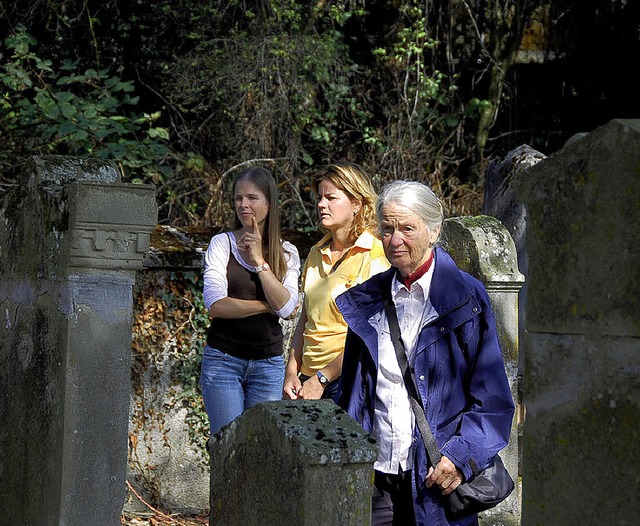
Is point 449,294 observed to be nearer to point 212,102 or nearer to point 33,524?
point 33,524

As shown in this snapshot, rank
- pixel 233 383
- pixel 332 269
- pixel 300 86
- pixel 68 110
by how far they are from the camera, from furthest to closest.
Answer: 1. pixel 300 86
2. pixel 68 110
3. pixel 233 383
4. pixel 332 269

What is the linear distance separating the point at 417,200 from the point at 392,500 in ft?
3.41

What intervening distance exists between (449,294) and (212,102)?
7465mm

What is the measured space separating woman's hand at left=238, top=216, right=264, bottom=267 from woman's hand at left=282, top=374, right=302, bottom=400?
0.80 meters

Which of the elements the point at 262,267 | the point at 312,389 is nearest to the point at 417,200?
the point at 312,389

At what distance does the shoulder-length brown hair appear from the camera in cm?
541

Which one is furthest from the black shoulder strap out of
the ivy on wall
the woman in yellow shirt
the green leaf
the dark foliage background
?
the green leaf

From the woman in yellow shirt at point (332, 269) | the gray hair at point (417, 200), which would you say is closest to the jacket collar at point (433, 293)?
the gray hair at point (417, 200)

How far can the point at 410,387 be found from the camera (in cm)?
352

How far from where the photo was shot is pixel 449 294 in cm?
356

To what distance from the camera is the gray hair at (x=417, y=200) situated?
368 centimetres

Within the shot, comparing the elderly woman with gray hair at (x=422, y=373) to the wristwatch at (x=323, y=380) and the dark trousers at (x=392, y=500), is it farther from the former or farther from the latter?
the wristwatch at (x=323, y=380)

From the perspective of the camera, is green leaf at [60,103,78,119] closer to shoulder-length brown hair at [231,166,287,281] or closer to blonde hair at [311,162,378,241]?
shoulder-length brown hair at [231,166,287,281]

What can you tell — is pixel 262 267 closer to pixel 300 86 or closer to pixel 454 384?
pixel 454 384
